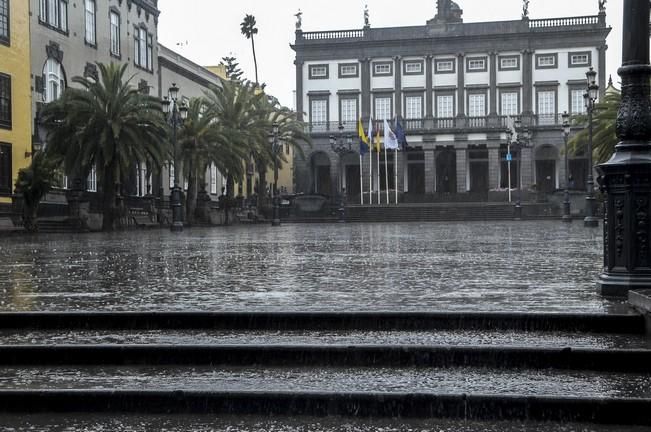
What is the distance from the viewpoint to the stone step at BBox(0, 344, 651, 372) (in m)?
5.59

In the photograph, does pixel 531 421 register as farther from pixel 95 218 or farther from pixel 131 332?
pixel 95 218

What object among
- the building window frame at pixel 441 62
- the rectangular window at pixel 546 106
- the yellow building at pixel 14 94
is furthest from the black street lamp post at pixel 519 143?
the yellow building at pixel 14 94

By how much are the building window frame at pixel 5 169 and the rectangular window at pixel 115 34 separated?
46.2ft

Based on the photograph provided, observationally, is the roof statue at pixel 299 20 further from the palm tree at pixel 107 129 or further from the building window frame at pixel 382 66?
the palm tree at pixel 107 129

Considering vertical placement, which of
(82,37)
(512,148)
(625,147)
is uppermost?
(82,37)

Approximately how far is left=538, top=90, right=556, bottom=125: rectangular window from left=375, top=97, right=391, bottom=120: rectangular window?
13063 millimetres

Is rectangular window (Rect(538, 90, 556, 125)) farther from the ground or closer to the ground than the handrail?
closer to the ground

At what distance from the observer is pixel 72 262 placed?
13.6 m

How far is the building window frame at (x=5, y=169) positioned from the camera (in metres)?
32.6

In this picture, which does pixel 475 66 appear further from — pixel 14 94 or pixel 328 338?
pixel 328 338

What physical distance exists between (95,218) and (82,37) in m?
11.0

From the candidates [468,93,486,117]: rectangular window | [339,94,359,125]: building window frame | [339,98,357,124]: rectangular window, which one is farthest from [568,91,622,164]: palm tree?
[339,98,357,124]: rectangular window

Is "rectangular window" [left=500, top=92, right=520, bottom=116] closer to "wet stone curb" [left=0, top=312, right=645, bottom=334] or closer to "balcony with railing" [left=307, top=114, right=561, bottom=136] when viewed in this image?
"balcony with railing" [left=307, top=114, right=561, bottom=136]

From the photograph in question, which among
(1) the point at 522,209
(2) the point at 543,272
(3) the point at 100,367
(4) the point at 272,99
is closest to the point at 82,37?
(4) the point at 272,99
